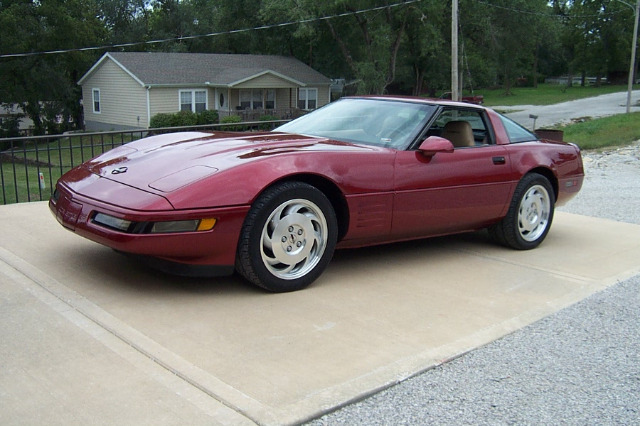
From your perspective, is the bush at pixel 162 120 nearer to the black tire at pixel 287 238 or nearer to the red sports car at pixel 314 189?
the red sports car at pixel 314 189

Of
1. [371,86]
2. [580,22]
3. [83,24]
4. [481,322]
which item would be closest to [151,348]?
[481,322]

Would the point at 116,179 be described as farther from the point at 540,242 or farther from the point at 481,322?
the point at 540,242

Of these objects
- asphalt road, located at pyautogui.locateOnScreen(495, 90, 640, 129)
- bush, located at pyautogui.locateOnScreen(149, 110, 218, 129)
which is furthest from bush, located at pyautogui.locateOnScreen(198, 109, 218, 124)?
asphalt road, located at pyautogui.locateOnScreen(495, 90, 640, 129)

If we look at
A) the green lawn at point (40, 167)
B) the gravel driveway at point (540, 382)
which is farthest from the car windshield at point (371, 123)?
the green lawn at point (40, 167)

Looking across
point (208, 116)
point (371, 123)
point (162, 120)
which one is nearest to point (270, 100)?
point (208, 116)

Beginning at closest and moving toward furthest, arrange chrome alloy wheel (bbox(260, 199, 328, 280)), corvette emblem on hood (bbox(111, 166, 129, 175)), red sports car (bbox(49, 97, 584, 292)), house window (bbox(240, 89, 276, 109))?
red sports car (bbox(49, 97, 584, 292)) → chrome alloy wheel (bbox(260, 199, 328, 280)) → corvette emblem on hood (bbox(111, 166, 129, 175)) → house window (bbox(240, 89, 276, 109))

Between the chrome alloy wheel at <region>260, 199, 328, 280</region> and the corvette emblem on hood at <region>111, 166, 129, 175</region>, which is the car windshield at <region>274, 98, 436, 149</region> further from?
the corvette emblem on hood at <region>111, 166, 129, 175</region>

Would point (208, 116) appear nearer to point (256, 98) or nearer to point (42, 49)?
point (256, 98)

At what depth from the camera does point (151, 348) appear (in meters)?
3.35

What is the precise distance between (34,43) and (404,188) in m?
39.8

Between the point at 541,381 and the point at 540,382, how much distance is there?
0.01 metres

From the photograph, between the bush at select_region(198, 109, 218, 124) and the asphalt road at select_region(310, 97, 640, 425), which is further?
the bush at select_region(198, 109, 218, 124)

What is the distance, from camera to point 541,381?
3.32 meters

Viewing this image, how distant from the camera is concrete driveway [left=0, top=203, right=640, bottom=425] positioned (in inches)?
113
